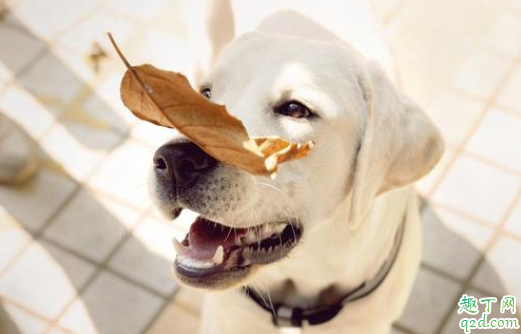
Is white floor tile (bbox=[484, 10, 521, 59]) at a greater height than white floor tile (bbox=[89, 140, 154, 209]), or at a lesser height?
greater

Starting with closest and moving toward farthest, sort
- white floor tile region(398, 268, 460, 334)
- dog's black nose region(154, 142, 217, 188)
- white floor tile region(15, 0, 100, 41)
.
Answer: dog's black nose region(154, 142, 217, 188) → white floor tile region(398, 268, 460, 334) → white floor tile region(15, 0, 100, 41)

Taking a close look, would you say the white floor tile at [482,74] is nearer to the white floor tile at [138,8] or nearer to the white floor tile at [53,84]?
the white floor tile at [138,8]

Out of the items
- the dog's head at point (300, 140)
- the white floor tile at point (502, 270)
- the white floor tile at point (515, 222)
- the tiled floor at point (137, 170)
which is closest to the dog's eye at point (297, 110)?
the dog's head at point (300, 140)

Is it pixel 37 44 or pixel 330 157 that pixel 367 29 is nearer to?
pixel 330 157

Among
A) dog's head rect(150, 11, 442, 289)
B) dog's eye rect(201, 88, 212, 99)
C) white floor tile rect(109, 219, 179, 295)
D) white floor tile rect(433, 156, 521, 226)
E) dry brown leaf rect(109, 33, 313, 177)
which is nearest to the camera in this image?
dry brown leaf rect(109, 33, 313, 177)

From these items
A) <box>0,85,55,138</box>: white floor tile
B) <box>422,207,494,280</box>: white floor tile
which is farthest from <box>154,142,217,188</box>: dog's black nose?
<box>0,85,55,138</box>: white floor tile

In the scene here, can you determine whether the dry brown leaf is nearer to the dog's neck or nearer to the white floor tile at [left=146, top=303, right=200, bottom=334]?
the dog's neck
